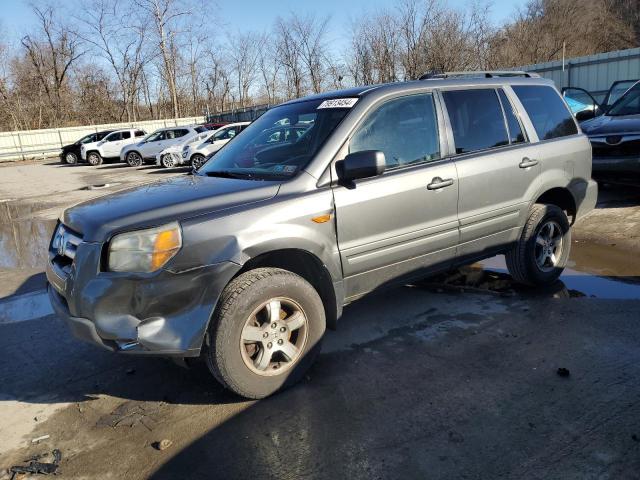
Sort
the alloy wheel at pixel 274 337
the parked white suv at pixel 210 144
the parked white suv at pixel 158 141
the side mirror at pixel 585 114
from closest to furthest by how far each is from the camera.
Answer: the alloy wheel at pixel 274 337, the side mirror at pixel 585 114, the parked white suv at pixel 210 144, the parked white suv at pixel 158 141

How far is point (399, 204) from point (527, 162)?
1514 mm

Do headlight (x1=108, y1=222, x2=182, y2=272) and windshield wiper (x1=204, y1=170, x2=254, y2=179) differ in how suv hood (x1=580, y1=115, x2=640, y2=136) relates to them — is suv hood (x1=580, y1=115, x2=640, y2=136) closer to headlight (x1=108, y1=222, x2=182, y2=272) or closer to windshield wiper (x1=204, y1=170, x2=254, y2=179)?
windshield wiper (x1=204, y1=170, x2=254, y2=179)

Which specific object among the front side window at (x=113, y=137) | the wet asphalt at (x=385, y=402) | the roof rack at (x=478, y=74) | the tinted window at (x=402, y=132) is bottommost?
the wet asphalt at (x=385, y=402)

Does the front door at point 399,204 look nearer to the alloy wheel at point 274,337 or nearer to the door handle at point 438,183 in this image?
the door handle at point 438,183

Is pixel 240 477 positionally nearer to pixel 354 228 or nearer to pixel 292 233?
pixel 292 233

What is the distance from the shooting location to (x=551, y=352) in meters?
3.65

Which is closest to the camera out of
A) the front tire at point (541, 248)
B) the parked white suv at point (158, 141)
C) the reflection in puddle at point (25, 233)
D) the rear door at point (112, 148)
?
the front tire at point (541, 248)

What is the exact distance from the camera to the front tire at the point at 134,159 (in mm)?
24516

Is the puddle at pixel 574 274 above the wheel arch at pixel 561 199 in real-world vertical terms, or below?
below

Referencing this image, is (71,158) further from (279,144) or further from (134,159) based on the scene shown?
(279,144)

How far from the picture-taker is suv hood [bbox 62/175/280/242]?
9.50 ft

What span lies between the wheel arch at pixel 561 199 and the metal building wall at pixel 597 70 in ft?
50.2

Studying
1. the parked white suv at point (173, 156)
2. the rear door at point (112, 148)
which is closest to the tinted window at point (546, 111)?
the parked white suv at point (173, 156)

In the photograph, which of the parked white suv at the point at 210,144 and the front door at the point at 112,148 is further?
the front door at the point at 112,148
